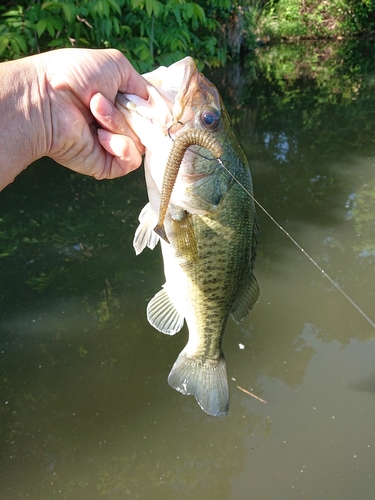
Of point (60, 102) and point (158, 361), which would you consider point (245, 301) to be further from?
point (158, 361)

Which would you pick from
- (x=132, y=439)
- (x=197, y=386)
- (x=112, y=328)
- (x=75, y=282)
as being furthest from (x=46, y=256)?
(x=197, y=386)

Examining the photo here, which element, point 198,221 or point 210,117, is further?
point 198,221

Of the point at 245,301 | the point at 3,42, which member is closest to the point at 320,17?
the point at 3,42

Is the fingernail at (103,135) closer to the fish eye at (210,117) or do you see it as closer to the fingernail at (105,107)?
the fingernail at (105,107)

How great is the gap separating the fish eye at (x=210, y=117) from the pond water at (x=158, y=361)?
196cm

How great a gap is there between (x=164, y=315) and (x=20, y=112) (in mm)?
1055

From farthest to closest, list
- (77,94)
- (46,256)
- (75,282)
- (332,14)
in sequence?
(332,14)
(46,256)
(75,282)
(77,94)

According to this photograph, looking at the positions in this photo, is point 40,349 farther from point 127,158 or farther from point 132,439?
point 127,158

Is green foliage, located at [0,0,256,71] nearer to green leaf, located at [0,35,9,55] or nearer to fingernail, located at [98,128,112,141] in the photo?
green leaf, located at [0,35,9,55]

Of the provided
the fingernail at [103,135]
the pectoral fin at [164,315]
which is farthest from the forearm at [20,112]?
the pectoral fin at [164,315]

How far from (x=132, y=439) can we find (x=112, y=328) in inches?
37.6

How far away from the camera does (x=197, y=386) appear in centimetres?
205

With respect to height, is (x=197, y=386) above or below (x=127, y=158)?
below

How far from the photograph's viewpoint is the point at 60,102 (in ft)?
5.08
